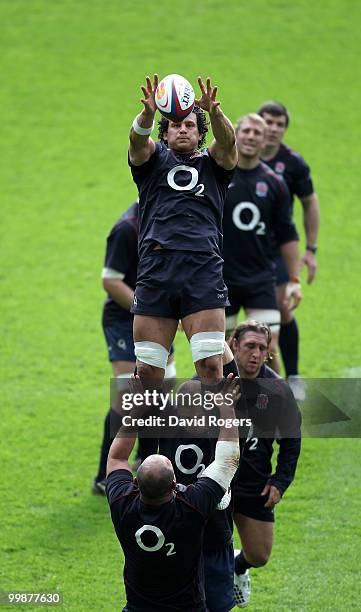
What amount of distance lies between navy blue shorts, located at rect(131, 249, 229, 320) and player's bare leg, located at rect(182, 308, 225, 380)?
3cm

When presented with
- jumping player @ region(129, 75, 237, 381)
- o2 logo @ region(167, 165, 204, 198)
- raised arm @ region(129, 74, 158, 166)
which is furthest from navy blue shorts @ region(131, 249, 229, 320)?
raised arm @ region(129, 74, 158, 166)

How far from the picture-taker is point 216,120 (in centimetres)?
569

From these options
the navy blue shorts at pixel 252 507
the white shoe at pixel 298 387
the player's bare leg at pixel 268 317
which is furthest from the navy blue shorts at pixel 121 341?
the navy blue shorts at pixel 252 507

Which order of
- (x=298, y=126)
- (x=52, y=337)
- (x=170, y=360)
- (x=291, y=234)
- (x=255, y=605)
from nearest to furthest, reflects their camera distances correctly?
(x=255, y=605)
(x=170, y=360)
(x=291, y=234)
(x=52, y=337)
(x=298, y=126)

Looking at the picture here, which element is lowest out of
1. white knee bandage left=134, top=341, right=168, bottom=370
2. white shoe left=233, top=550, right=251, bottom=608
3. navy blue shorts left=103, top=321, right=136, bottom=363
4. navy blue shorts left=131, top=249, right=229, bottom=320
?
white shoe left=233, top=550, right=251, bottom=608

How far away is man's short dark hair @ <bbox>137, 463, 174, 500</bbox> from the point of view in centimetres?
497

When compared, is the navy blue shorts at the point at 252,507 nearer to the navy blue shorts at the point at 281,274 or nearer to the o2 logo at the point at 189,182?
the o2 logo at the point at 189,182

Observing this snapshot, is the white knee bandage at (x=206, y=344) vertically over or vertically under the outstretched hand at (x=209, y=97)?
under

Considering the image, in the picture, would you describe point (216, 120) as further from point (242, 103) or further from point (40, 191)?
point (242, 103)

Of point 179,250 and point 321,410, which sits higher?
point 179,250

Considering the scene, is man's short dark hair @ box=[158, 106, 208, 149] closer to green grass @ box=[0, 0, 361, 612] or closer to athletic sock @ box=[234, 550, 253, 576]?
athletic sock @ box=[234, 550, 253, 576]

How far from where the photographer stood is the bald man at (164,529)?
5.08 meters

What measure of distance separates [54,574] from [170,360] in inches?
83.8

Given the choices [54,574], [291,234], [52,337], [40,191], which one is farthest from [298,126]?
[54,574]
